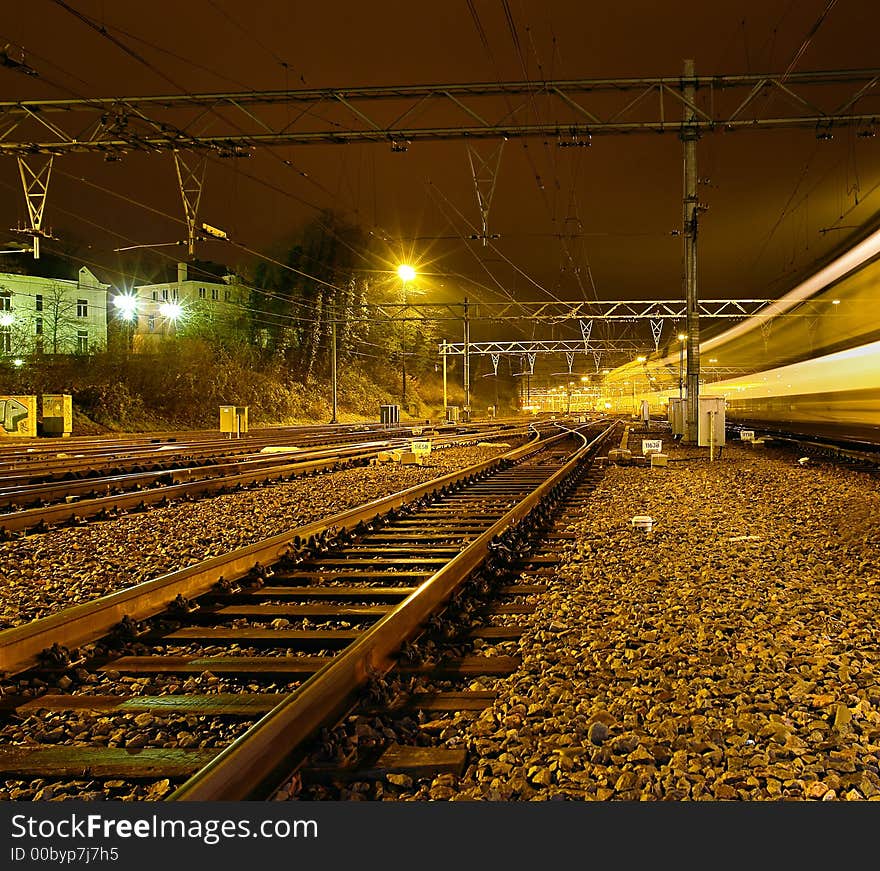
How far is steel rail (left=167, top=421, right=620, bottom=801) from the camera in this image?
2533 millimetres

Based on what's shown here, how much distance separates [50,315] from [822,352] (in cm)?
3627

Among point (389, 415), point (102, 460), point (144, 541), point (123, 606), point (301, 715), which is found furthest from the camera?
point (389, 415)

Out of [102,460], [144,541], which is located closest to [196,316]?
[102,460]

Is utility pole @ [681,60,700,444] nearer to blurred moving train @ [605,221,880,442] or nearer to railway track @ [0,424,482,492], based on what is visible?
blurred moving train @ [605,221,880,442]

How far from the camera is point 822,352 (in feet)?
59.3

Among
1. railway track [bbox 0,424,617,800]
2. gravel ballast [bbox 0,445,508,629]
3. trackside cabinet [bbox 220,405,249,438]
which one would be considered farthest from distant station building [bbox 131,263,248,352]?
railway track [bbox 0,424,617,800]

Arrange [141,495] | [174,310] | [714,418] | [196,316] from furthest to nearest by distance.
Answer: [196,316], [174,310], [714,418], [141,495]

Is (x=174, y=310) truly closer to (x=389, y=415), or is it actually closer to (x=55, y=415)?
(x=389, y=415)

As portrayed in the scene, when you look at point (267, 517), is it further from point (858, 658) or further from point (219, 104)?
point (219, 104)

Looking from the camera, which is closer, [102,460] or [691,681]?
[691,681]

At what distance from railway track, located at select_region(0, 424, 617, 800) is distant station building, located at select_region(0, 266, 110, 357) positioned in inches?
1266

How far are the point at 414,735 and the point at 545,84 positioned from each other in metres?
16.1

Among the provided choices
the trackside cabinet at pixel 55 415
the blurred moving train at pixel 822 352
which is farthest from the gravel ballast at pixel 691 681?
the trackside cabinet at pixel 55 415

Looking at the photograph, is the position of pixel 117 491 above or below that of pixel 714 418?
below
